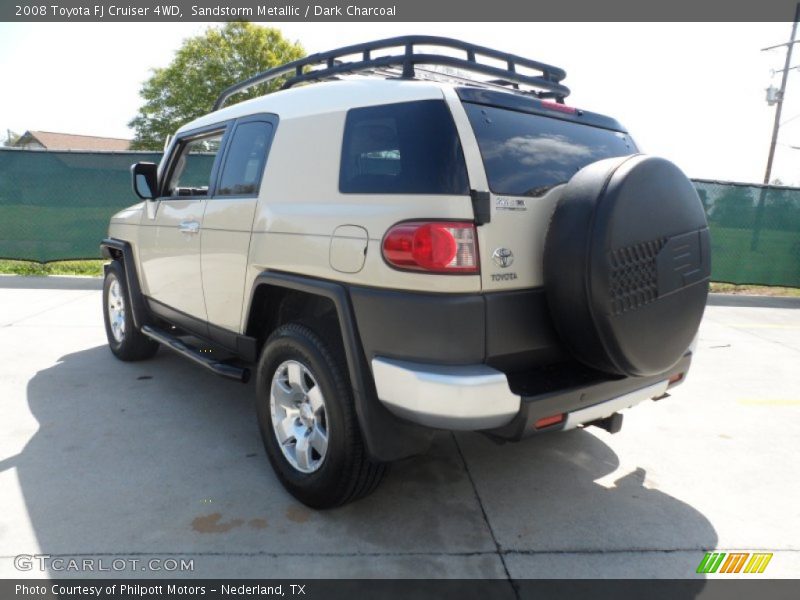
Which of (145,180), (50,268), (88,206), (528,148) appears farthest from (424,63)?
(50,268)

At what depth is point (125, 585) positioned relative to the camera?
85.3 inches

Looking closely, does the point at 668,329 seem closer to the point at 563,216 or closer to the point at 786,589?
the point at 563,216

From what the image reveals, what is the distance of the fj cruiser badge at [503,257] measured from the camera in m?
2.21

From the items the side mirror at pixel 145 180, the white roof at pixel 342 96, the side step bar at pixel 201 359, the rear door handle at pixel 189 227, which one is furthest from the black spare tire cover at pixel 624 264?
the side mirror at pixel 145 180

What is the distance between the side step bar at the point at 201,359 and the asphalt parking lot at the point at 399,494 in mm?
457

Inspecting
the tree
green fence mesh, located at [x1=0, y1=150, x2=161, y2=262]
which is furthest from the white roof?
the tree

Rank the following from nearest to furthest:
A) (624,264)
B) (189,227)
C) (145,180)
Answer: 1. (624,264)
2. (189,227)
3. (145,180)

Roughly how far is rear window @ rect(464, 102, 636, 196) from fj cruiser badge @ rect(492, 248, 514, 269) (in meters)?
0.25

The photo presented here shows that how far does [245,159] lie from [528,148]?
1.70m

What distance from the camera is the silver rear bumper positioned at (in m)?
2.04

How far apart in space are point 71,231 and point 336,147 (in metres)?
8.62

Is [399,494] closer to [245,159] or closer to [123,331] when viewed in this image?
[245,159]

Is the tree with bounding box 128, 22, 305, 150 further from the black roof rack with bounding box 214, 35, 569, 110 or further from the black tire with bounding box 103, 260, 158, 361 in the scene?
the black roof rack with bounding box 214, 35, 569, 110

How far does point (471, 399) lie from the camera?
2029mm
